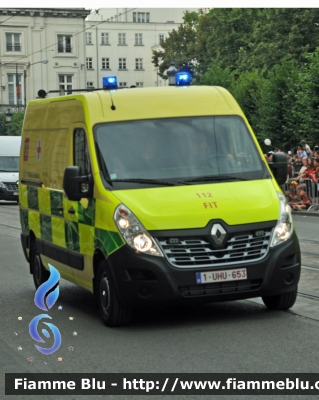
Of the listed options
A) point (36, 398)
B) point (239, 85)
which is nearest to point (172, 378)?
point (36, 398)

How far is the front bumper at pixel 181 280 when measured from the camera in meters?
8.74

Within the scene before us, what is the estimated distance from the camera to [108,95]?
10.1 metres

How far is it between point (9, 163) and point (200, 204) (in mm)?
31832

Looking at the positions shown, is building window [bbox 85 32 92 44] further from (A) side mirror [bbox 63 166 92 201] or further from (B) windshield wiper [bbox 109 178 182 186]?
(B) windshield wiper [bbox 109 178 182 186]

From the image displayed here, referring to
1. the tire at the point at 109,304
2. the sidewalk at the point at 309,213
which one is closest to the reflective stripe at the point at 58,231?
the tire at the point at 109,304

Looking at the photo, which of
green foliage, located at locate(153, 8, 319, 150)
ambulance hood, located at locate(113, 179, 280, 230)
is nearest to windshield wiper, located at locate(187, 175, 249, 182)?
ambulance hood, located at locate(113, 179, 280, 230)

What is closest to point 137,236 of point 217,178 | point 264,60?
point 217,178

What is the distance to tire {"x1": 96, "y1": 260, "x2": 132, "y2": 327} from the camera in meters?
9.03

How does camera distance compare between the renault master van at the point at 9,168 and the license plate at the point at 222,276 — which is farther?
the renault master van at the point at 9,168

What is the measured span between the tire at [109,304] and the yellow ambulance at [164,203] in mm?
11

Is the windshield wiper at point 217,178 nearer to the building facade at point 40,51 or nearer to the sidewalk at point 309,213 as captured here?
the sidewalk at point 309,213

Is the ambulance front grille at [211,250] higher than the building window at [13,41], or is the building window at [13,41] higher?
the building window at [13,41]

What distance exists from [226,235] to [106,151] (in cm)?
157

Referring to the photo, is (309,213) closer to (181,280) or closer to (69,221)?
(69,221)
